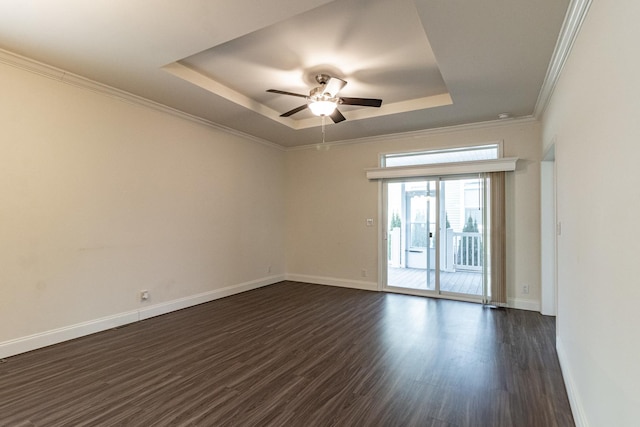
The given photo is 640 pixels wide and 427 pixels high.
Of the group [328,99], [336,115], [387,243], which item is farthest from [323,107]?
[387,243]

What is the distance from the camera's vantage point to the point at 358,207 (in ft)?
20.1

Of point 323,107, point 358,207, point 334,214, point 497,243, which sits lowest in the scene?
point 497,243

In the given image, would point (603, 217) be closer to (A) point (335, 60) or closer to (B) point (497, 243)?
(A) point (335, 60)

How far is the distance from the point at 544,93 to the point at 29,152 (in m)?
5.66

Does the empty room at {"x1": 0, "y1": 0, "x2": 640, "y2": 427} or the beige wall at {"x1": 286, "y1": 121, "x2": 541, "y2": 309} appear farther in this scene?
the beige wall at {"x1": 286, "y1": 121, "x2": 541, "y2": 309}

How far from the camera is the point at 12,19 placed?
8.29 feet

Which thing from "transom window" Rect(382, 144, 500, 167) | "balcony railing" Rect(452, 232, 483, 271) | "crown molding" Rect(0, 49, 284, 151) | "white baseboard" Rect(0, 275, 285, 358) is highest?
"crown molding" Rect(0, 49, 284, 151)

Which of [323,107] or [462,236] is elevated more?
[323,107]

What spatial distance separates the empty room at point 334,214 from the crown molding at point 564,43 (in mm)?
32

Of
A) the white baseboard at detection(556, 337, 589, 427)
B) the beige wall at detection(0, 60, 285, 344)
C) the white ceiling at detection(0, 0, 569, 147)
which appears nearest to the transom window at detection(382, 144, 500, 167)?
the white ceiling at detection(0, 0, 569, 147)

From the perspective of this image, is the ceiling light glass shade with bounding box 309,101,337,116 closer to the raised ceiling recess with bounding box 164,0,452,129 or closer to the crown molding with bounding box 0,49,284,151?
the raised ceiling recess with bounding box 164,0,452,129

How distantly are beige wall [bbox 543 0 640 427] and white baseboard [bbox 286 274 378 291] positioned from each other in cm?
351

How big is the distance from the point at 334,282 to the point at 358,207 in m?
1.60

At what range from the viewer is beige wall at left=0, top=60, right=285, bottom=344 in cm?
315
